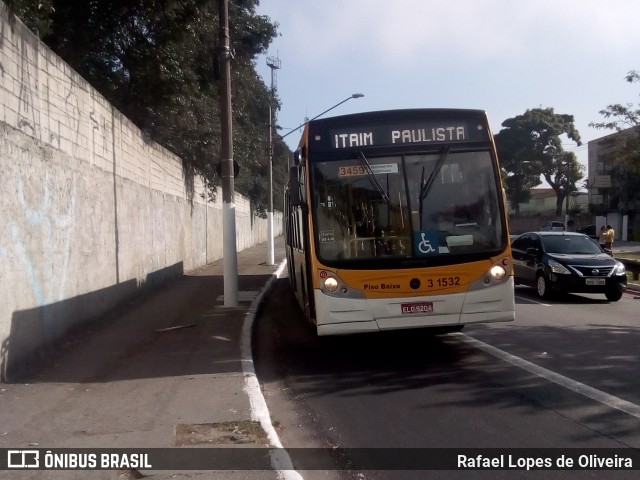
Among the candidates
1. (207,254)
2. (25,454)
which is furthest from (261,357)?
(207,254)

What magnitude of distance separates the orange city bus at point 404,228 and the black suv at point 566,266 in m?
6.77

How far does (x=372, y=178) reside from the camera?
8.80 meters

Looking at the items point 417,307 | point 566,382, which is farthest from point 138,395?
point 566,382

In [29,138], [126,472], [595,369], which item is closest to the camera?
[126,472]

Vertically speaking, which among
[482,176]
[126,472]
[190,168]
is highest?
[190,168]

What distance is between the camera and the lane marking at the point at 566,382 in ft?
21.7

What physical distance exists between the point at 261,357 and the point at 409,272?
9.05 feet

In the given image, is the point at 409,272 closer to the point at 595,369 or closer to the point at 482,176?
the point at 482,176

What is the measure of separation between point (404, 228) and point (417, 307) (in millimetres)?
993

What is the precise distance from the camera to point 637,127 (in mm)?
21406

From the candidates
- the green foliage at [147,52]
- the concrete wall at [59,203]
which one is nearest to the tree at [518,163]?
the green foliage at [147,52]

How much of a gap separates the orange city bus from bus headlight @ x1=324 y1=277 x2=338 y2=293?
0.01m

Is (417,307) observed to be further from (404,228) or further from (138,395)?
→ (138,395)

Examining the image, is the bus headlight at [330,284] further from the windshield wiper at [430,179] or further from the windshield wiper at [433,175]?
the windshield wiper at [433,175]
